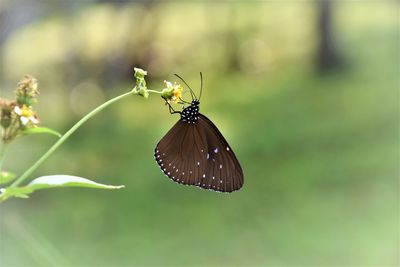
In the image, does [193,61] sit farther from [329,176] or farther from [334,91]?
[329,176]

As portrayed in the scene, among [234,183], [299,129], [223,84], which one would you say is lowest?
[234,183]

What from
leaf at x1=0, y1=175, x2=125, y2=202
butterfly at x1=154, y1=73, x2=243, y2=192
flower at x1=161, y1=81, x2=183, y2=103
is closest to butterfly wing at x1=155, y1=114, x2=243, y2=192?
butterfly at x1=154, y1=73, x2=243, y2=192

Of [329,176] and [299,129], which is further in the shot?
[299,129]

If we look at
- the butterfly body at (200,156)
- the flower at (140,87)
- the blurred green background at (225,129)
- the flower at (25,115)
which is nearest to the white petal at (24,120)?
the flower at (25,115)

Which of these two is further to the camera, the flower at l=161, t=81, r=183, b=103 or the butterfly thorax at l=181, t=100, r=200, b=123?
the butterfly thorax at l=181, t=100, r=200, b=123

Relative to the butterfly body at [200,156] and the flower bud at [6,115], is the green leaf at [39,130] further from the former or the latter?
the butterfly body at [200,156]

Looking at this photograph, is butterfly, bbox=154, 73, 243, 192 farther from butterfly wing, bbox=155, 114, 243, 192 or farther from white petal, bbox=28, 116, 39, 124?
white petal, bbox=28, 116, 39, 124

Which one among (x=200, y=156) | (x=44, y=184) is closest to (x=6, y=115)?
(x=44, y=184)

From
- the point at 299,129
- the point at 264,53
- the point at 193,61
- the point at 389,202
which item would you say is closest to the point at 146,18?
the point at 193,61
